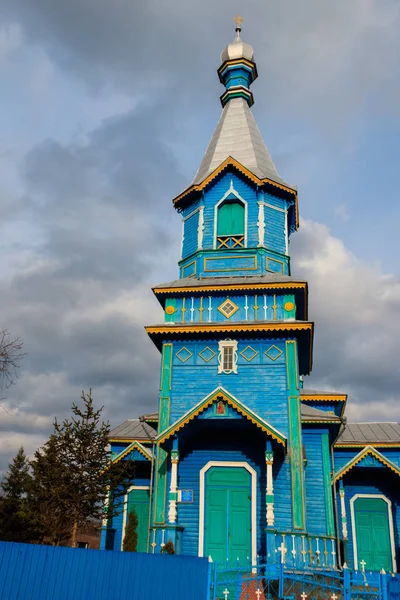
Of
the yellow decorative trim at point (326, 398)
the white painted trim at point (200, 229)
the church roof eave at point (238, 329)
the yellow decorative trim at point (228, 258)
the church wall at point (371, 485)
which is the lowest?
the church wall at point (371, 485)

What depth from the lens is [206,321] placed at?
16.4 m

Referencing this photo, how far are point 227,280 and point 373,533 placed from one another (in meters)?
10.0

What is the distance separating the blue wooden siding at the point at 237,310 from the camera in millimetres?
16062

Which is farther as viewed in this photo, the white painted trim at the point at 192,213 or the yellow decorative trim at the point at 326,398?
the white painted trim at the point at 192,213

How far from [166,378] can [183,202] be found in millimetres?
7120

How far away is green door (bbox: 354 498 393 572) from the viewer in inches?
680

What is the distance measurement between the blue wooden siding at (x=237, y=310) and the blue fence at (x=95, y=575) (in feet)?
26.6

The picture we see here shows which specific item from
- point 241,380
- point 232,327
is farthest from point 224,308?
point 241,380

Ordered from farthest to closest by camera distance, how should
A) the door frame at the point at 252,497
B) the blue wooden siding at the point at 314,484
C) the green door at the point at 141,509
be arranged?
the green door at the point at 141,509
the blue wooden siding at the point at 314,484
the door frame at the point at 252,497

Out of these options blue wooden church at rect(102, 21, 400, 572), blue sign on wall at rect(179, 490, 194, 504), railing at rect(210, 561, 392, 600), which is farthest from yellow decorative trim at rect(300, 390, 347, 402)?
railing at rect(210, 561, 392, 600)

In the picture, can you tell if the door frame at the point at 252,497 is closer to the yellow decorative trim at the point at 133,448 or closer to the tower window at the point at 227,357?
the tower window at the point at 227,357

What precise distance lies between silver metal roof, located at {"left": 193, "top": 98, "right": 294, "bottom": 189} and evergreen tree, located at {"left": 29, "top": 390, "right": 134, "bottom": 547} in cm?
971

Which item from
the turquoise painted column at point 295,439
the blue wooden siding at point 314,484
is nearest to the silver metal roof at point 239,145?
the turquoise painted column at point 295,439

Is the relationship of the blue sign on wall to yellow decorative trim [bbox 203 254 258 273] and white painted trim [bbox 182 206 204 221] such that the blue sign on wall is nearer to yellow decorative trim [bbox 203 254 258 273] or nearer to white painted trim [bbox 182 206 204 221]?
yellow decorative trim [bbox 203 254 258 273]
